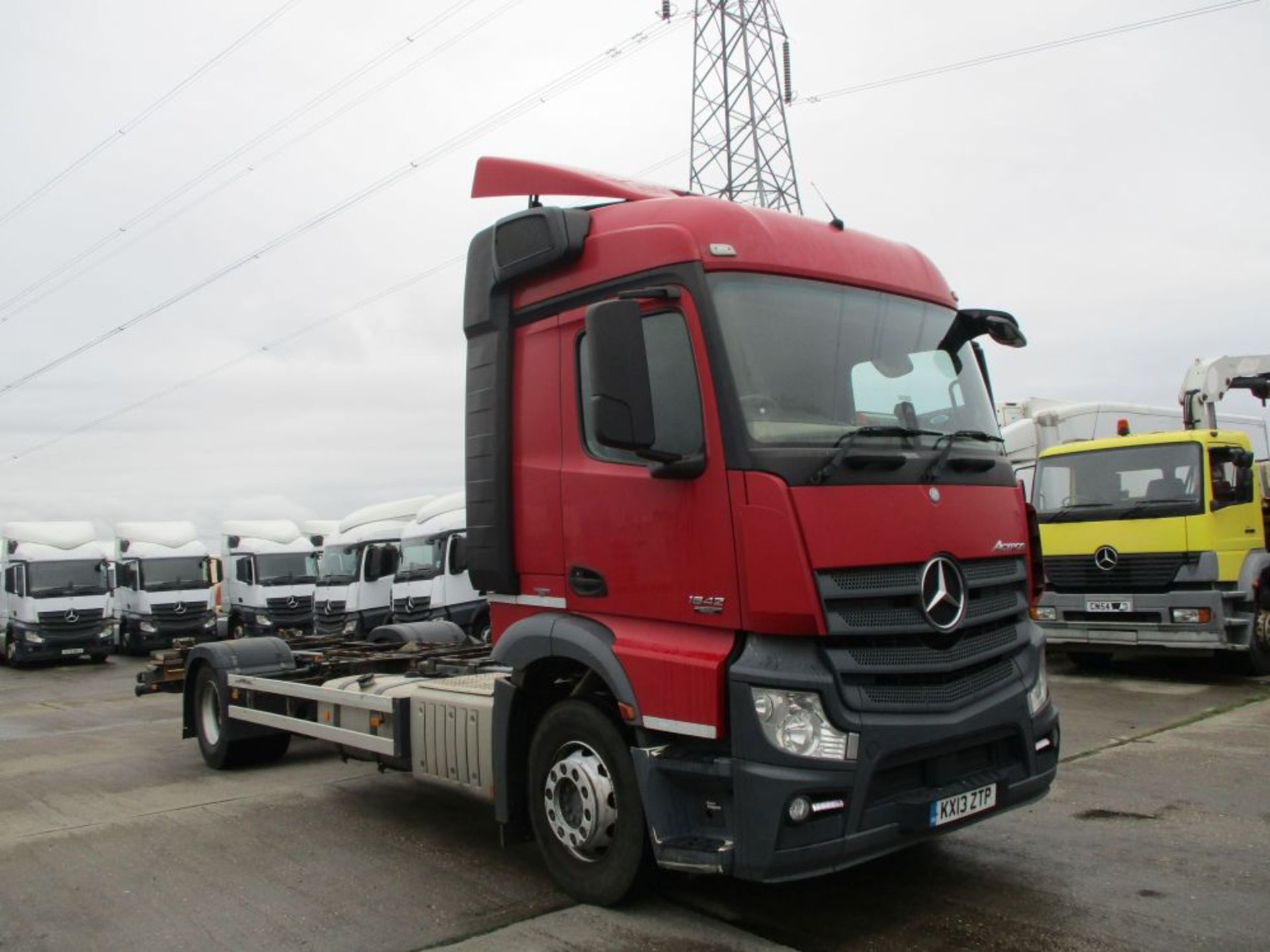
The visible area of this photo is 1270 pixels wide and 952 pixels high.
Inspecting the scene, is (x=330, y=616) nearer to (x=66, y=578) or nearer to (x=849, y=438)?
(x=66, y=578)

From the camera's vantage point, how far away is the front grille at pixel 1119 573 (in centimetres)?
1103

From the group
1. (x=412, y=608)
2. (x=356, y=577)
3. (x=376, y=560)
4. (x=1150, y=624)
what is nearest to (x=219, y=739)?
(x=376, y=560)

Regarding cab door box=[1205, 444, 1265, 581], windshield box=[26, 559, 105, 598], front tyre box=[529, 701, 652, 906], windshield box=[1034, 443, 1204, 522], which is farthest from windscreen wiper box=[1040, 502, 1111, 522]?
windshield box=[26, 559, 105, 598]

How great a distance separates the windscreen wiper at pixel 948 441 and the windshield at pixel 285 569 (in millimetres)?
23617

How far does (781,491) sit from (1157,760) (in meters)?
5.20

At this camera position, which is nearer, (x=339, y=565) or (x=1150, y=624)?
(x=1150, y=624)

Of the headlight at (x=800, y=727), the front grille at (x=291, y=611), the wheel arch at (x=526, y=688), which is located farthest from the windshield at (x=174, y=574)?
the headlight at (x=800, y=727)

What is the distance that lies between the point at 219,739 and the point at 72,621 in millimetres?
17321

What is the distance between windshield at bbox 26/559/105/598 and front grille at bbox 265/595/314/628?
385 cm

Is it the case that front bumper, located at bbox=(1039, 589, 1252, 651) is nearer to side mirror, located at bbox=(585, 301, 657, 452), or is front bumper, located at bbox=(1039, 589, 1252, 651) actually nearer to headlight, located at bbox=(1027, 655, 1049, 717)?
headlight, located at bbox=(1027, 655, 1049, 717)

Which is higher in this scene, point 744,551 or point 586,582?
point 744,551

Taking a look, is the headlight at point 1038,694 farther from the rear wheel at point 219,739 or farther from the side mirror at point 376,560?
the side mirror at point 376,560

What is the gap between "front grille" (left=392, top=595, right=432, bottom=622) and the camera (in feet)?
67.3

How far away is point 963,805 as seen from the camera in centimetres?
429
